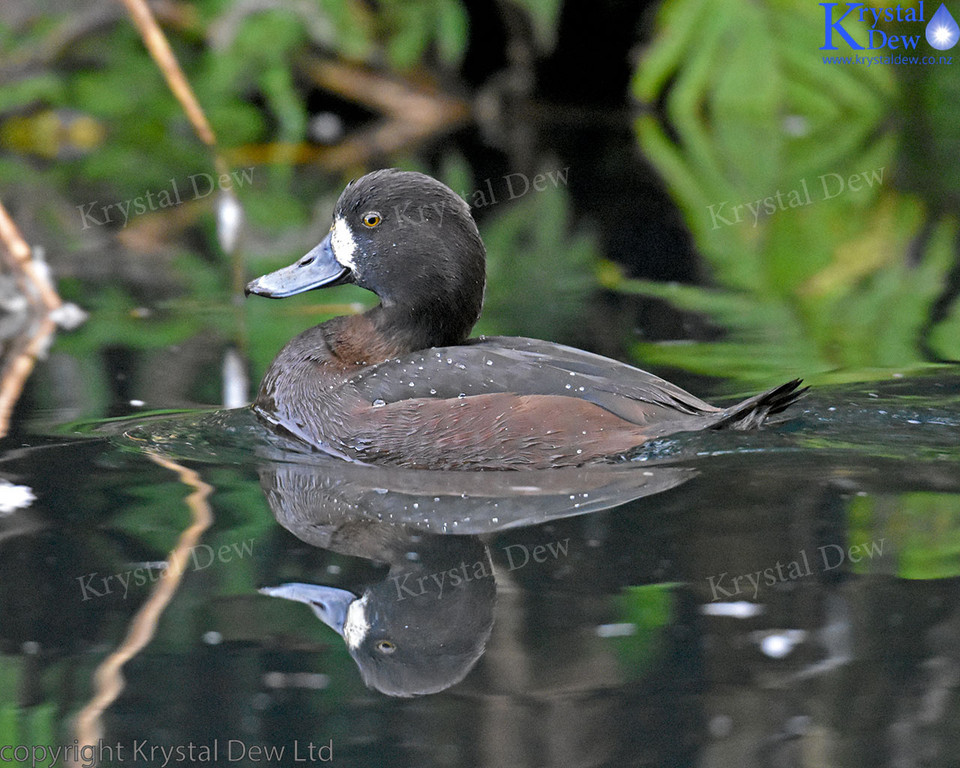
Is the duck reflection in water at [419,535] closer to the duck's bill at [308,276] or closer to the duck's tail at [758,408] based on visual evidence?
the duck's tail at [758,408]

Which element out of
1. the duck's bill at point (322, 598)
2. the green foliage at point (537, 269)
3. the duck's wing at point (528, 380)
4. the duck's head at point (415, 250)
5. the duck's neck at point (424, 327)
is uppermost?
the green foliage at point (537, 269)

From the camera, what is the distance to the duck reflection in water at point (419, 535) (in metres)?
3.61

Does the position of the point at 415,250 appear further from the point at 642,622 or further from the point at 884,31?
the point at 884,31

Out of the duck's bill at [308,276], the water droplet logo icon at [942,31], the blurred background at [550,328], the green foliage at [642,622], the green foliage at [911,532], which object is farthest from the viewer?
the water droplet logo icon at [942,31]

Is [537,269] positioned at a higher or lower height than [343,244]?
higher

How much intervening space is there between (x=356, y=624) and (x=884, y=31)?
36.4ft

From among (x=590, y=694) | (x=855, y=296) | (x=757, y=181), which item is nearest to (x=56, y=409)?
(x=590, y=694)

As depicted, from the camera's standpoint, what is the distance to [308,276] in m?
5.56

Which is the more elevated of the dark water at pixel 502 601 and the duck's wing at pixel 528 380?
the duck's wing at pixel 528 380

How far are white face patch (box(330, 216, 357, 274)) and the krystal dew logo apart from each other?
8237 millimetres

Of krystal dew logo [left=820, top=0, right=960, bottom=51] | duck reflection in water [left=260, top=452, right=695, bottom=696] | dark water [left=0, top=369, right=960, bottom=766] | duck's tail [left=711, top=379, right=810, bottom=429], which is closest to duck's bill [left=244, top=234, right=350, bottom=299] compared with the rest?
dark water [left=0, top=369, right=960, bottom=766]

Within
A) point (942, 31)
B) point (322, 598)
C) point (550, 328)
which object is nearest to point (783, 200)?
point (550, 328)

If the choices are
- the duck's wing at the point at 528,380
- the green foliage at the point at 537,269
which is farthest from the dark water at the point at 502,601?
the green foliage at the point at 537,269

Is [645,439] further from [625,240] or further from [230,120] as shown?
[230,120]
